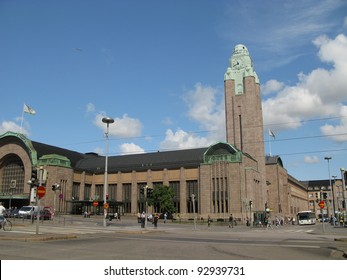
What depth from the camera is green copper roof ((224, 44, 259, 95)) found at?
86625mm

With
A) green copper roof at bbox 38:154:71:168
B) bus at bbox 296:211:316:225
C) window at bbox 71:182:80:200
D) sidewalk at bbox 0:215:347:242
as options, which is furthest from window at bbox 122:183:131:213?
sidewalk at bbox 0:215:347:242

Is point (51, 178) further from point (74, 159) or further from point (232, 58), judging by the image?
point (232, 58)

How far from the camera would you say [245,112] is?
84.0 m

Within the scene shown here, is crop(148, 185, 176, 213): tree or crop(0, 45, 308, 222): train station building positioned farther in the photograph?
crop(0, 45, 308, 222): train station building

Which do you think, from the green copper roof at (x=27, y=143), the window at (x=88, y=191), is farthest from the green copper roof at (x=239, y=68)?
the green copper roof at (x=27, y=143)

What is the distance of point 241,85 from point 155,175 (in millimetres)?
29765

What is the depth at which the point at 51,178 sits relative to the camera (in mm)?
71875

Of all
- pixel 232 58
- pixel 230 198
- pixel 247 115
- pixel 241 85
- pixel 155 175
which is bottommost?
pixel 230 198

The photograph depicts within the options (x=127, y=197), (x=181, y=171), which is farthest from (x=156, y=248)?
(x=127, y=197)

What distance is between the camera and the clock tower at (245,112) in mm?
83062

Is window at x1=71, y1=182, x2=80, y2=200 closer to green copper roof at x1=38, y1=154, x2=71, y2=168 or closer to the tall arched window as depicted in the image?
green copper roof at x1=38, y1=154, x2=71, y2=168

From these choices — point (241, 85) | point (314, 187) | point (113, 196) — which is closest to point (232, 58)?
point (241, 85)

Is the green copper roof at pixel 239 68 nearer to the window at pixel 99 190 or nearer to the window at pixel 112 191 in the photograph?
the window at pixel 112 191

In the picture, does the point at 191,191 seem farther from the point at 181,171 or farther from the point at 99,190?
the point at 99,190
